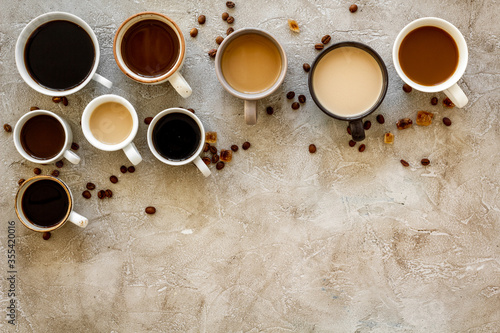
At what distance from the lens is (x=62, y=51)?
49.6 inches

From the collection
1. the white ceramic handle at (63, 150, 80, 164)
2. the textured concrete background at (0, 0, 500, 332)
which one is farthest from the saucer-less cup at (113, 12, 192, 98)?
the white ceramic handle at (63, 150, 80, 164)

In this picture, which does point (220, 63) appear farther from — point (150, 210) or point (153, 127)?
point (150, 210)

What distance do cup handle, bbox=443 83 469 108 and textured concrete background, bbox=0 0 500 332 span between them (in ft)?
0.34

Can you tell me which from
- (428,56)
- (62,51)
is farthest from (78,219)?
(428,56)

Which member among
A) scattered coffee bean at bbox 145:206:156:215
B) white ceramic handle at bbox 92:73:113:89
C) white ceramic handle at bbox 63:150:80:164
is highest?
white ceramic handle at bbox 92:73:113:89

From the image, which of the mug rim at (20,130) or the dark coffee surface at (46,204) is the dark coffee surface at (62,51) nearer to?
the mug rim at (20,130)

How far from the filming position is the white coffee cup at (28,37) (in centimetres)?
123

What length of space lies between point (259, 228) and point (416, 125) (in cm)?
62

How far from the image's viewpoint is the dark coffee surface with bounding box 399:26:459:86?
1.25 meters

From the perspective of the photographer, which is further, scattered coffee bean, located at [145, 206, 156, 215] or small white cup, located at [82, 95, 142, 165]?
scattered coffee bean, located at [145, 206, 156, 215]

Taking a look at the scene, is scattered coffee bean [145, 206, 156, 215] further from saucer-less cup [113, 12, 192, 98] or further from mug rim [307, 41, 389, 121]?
mug rim [307, 41, 389, 121]

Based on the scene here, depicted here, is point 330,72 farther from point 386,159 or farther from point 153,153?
point 153,153

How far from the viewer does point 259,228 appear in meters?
1.36

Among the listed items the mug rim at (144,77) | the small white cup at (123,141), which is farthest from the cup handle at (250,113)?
the small white cup at (123,141)
